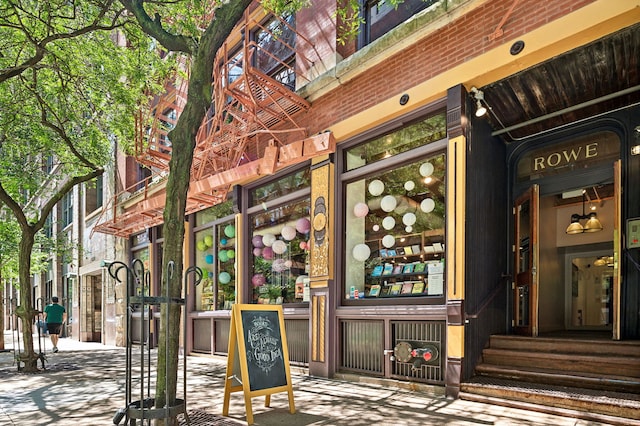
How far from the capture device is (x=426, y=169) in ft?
23.7

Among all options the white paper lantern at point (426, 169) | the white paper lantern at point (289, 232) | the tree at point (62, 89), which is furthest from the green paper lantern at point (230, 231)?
the white paper lantern at point (426, 169)

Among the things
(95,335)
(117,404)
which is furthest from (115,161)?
(117,404)

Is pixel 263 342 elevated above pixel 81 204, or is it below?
below

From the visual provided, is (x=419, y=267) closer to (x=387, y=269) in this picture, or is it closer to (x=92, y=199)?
(x=387, y=269)

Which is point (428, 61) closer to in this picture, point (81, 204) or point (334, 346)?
point (334, 346)

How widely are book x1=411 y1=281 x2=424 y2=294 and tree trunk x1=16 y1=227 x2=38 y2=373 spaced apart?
316 inches

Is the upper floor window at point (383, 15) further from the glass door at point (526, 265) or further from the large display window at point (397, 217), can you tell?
the glass door at point (526, 265)

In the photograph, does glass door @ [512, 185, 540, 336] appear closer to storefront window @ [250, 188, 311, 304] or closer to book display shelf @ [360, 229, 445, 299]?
book display shelf @ [360, 229, 445, 299]

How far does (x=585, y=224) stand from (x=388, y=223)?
15.0 feet

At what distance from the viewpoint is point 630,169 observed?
20.9 ft

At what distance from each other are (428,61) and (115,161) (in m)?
13.7

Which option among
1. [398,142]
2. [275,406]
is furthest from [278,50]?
[275,406]

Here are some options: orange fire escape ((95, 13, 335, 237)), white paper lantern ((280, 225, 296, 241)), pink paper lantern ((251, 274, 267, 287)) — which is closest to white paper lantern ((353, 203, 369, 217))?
orange fire escape ((95, 13, 335, 237))

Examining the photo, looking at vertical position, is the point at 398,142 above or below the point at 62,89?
below
